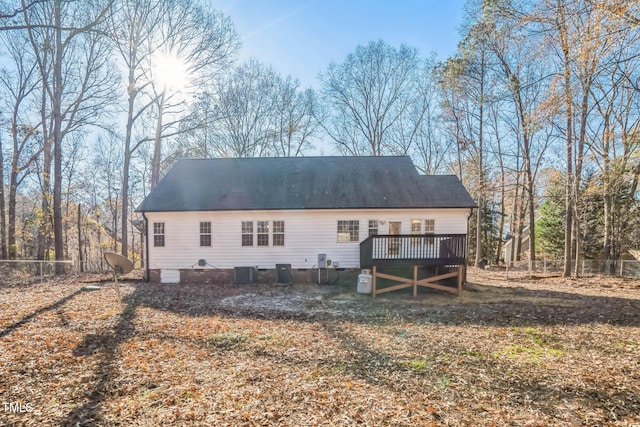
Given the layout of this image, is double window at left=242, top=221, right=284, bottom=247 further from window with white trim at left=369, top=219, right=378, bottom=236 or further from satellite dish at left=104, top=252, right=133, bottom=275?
satellite dish at left=104, top=252, right=133, bottom=275

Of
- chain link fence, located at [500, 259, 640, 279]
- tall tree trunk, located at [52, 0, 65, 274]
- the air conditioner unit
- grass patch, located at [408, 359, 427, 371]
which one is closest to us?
grass patch, located at [408, 359, 427, 371]

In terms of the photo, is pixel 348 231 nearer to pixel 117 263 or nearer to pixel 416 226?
pixel 416 226

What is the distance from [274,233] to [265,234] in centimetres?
39

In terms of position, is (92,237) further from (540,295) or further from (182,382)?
(540,295)

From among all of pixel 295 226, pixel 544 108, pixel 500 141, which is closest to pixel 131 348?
pixel 295 226

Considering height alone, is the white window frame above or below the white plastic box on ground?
above

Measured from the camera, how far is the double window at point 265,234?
13.0 metres

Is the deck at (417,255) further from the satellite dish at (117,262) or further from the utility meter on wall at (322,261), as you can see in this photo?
the satellite dish at (117,262)

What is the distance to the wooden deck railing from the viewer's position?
417 inches

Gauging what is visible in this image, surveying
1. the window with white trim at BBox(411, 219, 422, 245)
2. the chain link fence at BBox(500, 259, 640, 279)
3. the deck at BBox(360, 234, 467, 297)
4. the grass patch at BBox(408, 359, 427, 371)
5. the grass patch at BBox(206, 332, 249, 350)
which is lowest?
the chain link fence at BBox(500, 259, 640, 279)

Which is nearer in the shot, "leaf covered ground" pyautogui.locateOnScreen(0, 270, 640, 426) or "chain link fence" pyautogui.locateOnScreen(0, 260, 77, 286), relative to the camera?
"leaf covered ground" pyautogui.locateOnScreen(0, 270, 640, 426)

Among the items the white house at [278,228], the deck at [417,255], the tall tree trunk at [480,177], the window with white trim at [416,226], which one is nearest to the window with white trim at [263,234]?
the white house at [278,228]

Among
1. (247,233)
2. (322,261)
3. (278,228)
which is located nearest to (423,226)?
(322,261)

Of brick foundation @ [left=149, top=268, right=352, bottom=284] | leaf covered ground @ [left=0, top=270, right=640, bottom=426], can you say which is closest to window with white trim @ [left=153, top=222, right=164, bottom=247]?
brick foundation @ [left=149, top=268, right=352, bottom=284]
